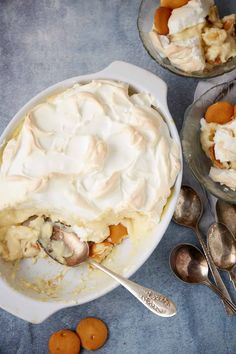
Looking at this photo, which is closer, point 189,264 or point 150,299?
point 150,299

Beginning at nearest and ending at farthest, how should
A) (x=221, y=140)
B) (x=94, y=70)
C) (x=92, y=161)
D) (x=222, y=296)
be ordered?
1. (x=92, y=161)
2. (x=221, y=140)
3. (x=222, y=296)
4. (x=94, y=70)

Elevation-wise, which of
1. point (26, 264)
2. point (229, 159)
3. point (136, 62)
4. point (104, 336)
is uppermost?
point (136, 62)

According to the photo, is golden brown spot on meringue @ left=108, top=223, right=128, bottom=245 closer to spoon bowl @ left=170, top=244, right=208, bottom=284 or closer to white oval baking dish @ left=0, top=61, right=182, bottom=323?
white oval baking dish @ left=0, top=61, right=182, bottom=323

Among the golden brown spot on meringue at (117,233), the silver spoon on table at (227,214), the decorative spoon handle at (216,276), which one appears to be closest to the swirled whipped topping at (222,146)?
the silver spoon on table at (227,214)

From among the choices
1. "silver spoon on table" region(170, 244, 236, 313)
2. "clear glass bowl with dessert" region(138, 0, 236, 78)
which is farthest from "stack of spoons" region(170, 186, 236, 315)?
"clear glass bowl with dessert" region(138, 0, 236, 78)

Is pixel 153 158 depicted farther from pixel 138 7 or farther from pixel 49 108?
pixel 138 7

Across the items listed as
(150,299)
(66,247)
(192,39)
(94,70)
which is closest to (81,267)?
(66,247)

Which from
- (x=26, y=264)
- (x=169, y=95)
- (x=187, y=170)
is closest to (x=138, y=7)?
(x=169, y=95)

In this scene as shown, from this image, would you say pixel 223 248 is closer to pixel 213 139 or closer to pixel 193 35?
Answer: pixel 213 139
